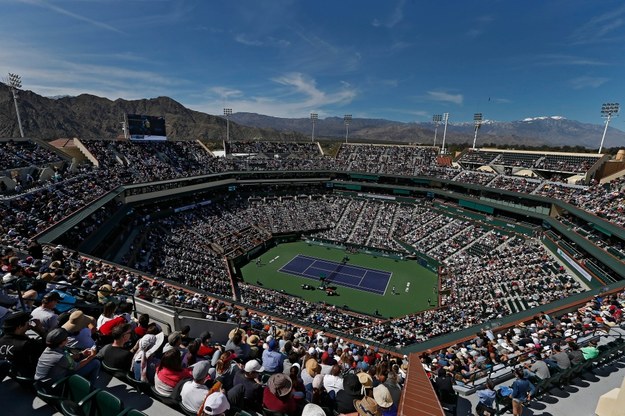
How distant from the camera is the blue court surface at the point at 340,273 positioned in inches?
1398

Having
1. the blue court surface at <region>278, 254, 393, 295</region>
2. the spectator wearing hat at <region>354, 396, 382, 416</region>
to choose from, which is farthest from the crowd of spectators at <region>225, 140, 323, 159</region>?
the spectator wearing hat at <region>354, 396, 382, 416</region>

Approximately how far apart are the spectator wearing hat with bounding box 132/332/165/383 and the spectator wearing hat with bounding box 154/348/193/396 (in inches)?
11.8

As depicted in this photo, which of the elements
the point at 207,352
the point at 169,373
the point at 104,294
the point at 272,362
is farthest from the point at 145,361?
the point at 104,294

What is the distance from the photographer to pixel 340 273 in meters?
38.4

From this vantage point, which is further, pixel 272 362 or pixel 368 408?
pixel 272 362

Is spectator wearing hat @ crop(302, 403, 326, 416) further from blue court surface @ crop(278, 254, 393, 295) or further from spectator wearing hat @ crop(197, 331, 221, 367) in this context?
blue court surface @ crop(278, 254, 393, 295)

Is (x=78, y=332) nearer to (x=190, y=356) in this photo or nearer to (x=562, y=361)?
(x=190, y=356)

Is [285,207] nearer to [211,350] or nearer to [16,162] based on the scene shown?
[16,162]

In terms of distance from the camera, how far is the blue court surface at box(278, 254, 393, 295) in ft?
116

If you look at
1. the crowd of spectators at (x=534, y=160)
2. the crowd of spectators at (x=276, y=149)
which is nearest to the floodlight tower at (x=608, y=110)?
the crowd of spectators at (x=534, y=160)

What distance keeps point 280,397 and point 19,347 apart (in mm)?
4050

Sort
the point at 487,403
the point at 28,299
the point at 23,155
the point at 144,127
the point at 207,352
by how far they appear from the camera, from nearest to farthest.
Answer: the point at 28,299
the point at 207,352
the point at 487,403
the point at 23,155
the point at 144,127

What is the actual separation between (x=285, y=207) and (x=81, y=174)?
28878mm

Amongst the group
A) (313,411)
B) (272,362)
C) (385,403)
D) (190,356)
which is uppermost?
(313,411)
